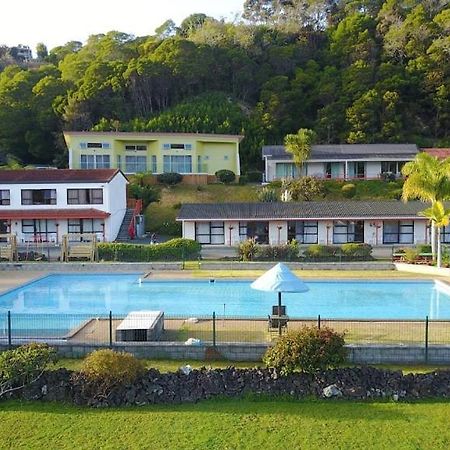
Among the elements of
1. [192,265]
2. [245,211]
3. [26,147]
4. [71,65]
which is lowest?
[192,265]

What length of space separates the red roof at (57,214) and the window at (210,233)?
6.00 meters

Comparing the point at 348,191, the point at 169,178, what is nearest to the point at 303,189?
the point at 348,191

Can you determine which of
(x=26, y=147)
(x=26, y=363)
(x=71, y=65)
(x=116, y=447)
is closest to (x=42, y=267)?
(x=26, y=363)

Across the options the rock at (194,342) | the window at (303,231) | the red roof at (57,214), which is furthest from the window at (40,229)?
the rock at (194,342)

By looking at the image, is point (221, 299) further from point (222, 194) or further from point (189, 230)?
point (222, 194)

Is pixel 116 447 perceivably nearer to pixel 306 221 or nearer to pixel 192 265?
pixel 192 265

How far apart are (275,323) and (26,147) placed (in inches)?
2196

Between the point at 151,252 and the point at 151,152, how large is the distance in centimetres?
2369

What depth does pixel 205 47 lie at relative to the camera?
72.3 meters

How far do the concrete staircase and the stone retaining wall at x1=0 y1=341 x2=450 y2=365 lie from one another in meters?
23.8

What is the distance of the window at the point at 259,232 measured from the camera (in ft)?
114

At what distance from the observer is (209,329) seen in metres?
15.1

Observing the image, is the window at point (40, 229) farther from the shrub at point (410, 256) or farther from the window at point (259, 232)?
the shrub at point (410, 256)

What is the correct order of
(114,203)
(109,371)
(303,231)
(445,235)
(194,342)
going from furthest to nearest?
1. (114,203)
2. (303,231)
3. (445,235)
4. (194,342)
5. (109,371)
